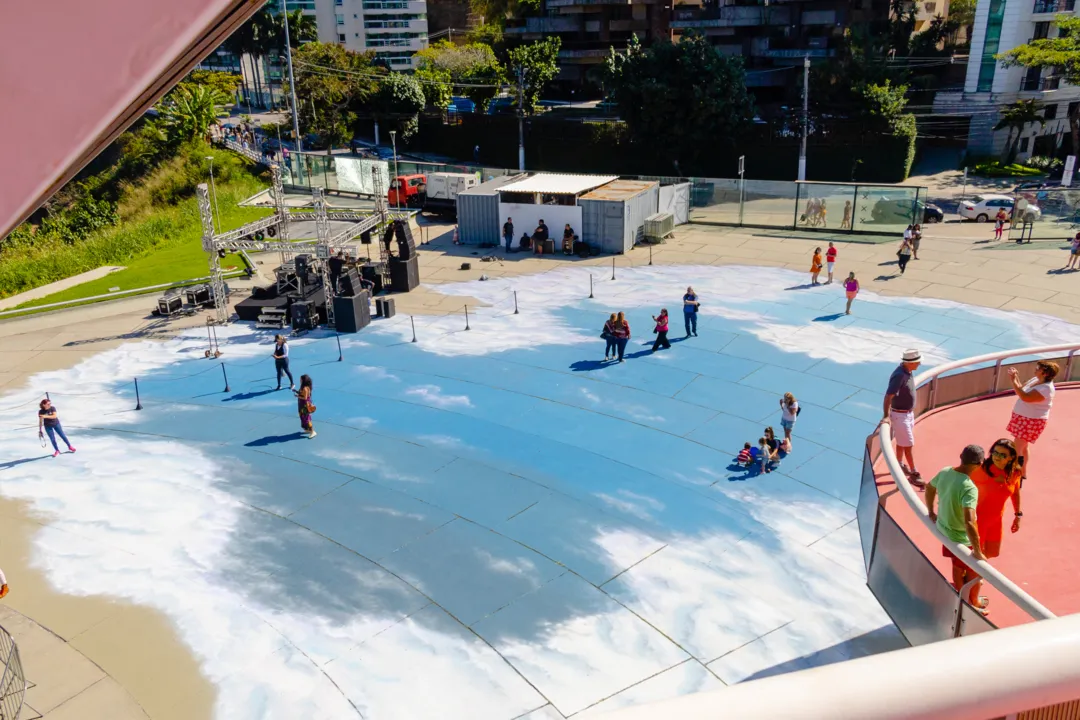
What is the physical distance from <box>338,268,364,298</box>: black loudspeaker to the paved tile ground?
2144mm

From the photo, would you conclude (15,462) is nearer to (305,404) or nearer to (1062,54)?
(305,404)

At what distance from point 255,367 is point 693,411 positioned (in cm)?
1229

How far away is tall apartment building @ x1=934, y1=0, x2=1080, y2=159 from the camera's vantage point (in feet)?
185

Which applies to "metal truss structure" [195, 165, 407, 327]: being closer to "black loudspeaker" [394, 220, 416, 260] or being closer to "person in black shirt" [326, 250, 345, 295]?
"person in black shirt" [326, 250, 345, 295]

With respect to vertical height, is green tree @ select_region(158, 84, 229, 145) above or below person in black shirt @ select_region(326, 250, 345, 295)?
above

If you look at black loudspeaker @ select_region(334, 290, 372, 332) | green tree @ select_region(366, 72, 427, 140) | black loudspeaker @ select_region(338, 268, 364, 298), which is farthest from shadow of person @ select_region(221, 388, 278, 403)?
green tree @ select_region(366, 72, 427, 140)

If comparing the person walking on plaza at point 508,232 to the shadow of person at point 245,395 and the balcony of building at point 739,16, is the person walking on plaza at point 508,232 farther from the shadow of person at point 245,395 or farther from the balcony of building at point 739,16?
the balcony of building at point 739,16

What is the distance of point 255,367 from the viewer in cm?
2453

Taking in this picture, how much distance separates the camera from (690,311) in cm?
2431

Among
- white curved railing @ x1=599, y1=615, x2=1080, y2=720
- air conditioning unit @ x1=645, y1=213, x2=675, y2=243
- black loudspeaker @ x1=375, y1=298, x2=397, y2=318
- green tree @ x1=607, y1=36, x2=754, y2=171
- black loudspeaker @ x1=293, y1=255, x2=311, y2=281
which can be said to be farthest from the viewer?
green tree @ x1=607, y1=36, x2=754, y2=171

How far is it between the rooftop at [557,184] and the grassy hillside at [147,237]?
40.0ft

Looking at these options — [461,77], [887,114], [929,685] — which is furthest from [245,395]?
[461,77]

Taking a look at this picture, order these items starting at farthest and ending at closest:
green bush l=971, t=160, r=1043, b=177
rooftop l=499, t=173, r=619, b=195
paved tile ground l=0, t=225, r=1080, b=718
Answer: green bush l=971, t=160, r=1043, b=177
rooftop l=499, t=173, r=619, b=195
paved tile ground l=0, t=225, r=1080, b=718

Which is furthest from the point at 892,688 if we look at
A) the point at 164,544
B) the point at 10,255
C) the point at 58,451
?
the point at 10,255
